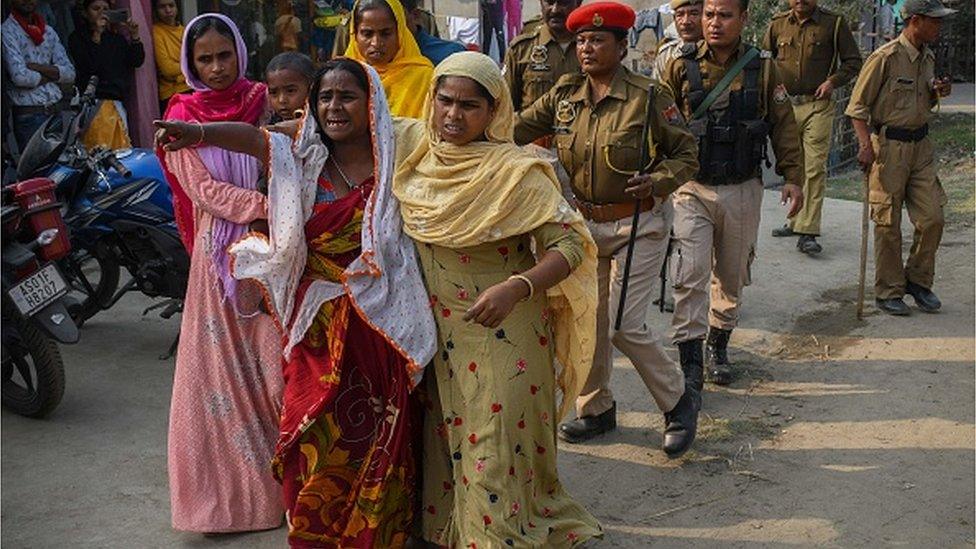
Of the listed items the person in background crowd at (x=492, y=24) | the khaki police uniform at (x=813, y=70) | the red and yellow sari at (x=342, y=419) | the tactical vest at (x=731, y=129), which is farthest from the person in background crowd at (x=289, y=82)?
the person in background crowd at (x=492, y=24)

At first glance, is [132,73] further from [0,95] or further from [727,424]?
[727,424]

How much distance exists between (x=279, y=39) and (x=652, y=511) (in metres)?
6.95

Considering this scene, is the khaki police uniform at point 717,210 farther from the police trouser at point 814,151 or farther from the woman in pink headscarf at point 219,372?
the police trouser at point 814,151

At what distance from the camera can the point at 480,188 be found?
3.46m

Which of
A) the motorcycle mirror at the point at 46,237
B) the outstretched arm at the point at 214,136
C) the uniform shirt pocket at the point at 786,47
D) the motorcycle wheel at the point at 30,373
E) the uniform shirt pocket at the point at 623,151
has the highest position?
the outstretched arm at the point at 214,136

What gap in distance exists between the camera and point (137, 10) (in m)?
8.50

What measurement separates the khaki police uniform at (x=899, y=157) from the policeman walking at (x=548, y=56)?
1.89 meters

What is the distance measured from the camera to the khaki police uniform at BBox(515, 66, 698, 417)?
4.59 metres

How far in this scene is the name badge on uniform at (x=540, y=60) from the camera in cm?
603

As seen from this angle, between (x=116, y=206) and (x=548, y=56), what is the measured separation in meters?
2.32

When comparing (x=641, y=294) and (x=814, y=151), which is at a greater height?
(x=641, y=294)

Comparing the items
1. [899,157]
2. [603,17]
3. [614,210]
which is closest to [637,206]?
[614,210]

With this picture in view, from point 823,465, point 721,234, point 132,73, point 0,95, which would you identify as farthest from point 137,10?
point 823,465

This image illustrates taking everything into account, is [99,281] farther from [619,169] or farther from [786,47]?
[786,47]
